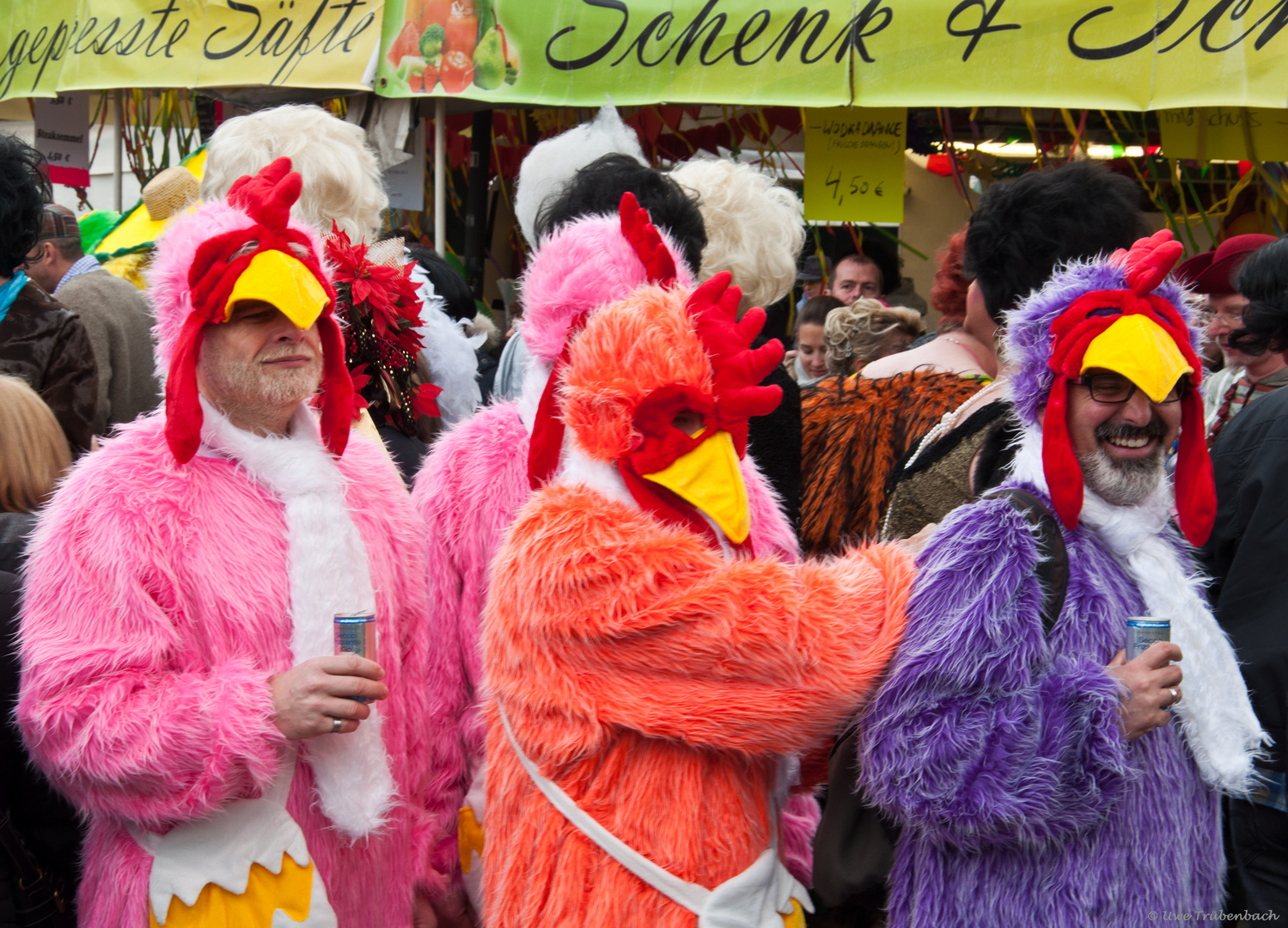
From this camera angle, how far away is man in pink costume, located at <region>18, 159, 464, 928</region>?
76.0 inches

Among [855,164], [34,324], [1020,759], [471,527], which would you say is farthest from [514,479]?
[855,164]

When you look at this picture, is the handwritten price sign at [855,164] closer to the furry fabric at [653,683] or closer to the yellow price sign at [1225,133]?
the yellow price sign at [1225,133]

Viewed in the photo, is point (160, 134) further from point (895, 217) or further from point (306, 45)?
point (895, 217)

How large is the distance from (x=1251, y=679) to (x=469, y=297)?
10.1 ft

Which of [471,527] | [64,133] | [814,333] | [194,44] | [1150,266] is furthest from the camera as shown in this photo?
[64,133]

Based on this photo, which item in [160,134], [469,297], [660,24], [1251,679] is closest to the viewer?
[1251,679]

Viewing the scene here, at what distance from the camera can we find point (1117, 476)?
203 cm

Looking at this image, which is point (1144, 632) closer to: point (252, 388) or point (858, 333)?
point (252, 388)

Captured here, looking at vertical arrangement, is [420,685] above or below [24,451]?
below

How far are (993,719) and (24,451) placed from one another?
1951mm

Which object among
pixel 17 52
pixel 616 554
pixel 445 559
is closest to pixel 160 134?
pixel 17 52

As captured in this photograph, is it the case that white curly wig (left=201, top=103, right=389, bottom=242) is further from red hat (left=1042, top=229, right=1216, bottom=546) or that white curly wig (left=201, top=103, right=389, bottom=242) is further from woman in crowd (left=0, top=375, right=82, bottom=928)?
red hat (left=1042, top=229, right=1216, bottom=546)

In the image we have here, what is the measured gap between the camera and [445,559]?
251 cm

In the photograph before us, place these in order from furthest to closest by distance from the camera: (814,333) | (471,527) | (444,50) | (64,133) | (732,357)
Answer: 1. (64,133)
2. (814,333)
3. (444,50)
4. (471,527)
5. (732,357)
